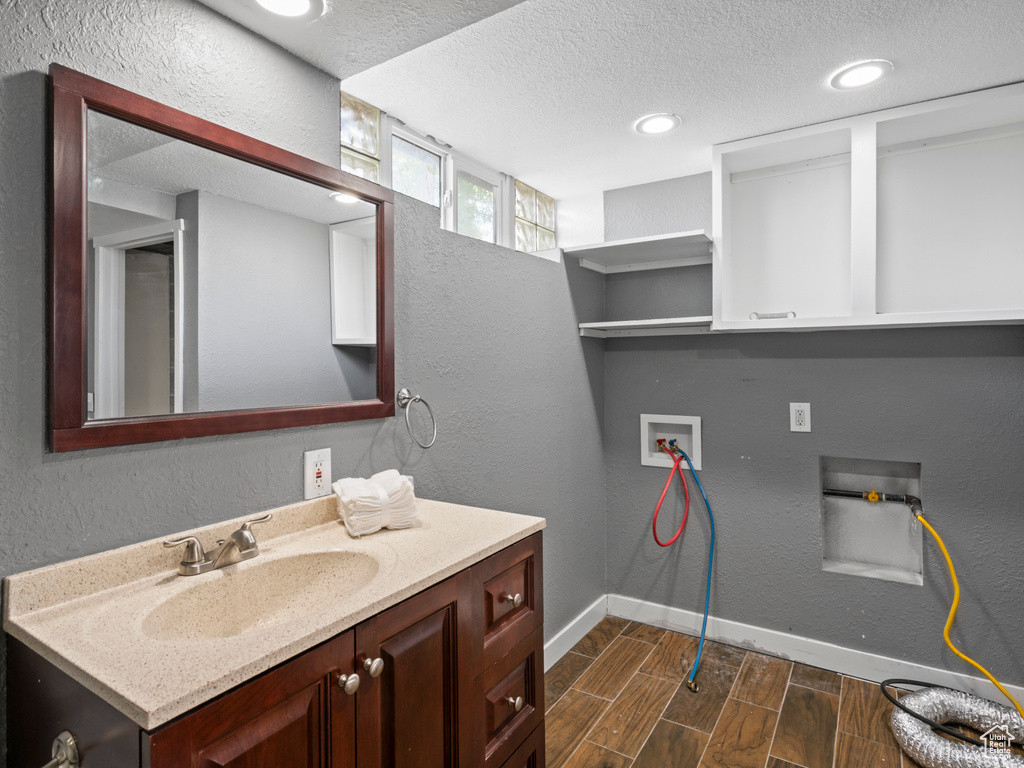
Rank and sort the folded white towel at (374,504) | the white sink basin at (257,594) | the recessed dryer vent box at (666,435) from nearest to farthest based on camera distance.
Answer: the white sink basin at (257,594)
the folded white towel at (374,504)
the recessed dryer vent box at (666,435)

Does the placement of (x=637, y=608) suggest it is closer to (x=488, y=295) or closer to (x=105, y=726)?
(x=488, y=295)

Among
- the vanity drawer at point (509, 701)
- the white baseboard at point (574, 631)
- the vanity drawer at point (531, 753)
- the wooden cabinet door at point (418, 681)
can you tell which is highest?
the wooden cabinet door at point (418, 681)

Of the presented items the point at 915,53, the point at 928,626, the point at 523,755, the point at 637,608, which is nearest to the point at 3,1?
the point at 523,755

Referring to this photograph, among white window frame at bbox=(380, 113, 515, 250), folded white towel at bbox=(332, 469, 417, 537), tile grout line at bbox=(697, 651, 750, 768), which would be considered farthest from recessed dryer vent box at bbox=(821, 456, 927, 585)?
folded white towel at bbox=(332, 469, 417, 537)

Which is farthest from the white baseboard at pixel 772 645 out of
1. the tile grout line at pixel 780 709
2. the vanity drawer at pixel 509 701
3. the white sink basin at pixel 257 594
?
the white sink basin at pixel 257 594

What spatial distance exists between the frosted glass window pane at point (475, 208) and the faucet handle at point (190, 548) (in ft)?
5.48

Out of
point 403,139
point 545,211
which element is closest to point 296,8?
point 403,139

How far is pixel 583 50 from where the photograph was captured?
1.66 metres

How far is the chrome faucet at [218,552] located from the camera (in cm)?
114

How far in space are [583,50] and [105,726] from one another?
6.11ft

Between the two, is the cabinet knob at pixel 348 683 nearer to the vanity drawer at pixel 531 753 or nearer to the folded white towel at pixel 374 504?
the folded white towel at pixel 374 504

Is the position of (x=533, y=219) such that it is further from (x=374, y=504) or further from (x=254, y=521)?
(x=254, y=521)

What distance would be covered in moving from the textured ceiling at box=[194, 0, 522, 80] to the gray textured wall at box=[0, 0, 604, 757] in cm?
5

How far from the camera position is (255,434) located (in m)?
1.35
